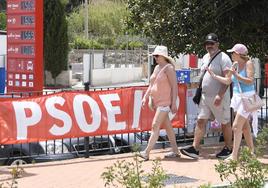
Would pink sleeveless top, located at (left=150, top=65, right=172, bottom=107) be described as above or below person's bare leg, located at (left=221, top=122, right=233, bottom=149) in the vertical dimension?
above

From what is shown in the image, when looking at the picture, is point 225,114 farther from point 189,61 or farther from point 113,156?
point 189,61

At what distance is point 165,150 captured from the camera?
10.2 metres

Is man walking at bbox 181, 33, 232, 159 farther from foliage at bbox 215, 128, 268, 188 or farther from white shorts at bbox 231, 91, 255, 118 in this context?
foliage at bbox 215, 128, 268, 188

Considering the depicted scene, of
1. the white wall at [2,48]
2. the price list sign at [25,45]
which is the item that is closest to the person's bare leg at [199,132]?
the price list sign at [25,45]

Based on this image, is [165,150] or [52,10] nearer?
[165,150]

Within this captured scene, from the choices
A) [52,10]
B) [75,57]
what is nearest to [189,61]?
[52,10]

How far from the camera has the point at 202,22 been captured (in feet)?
36.5

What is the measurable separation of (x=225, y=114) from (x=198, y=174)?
1459 mm

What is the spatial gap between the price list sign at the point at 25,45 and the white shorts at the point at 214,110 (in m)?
5.19

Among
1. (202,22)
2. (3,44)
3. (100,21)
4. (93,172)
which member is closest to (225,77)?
(93,172)

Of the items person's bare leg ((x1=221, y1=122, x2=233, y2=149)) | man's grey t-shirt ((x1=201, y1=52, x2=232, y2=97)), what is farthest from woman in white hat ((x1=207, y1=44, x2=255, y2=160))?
person's bare leg ((x1=221, y1=122, x2=233, y2=149))

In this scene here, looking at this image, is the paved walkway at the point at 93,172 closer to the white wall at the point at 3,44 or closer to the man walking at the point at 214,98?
the man walking at the point at 214,98

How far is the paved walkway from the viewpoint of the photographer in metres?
7.48

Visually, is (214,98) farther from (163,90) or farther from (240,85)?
(163,90)
